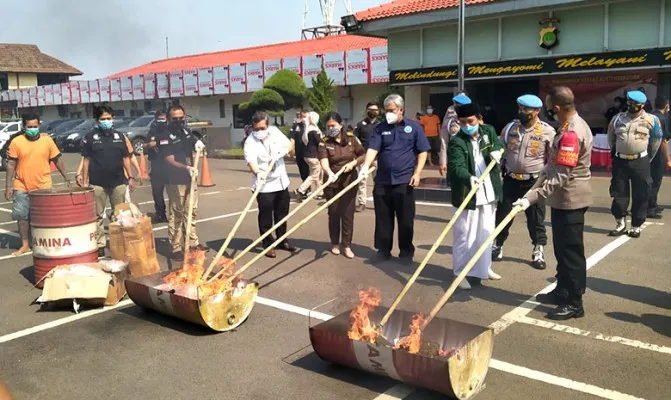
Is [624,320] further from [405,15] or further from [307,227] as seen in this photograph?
[405,15]

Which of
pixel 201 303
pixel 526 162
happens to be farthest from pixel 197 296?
pixel 526 162

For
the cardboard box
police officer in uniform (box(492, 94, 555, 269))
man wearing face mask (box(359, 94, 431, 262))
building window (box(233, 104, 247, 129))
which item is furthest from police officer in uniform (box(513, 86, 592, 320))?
building window (box(233, 104, 247, 129))

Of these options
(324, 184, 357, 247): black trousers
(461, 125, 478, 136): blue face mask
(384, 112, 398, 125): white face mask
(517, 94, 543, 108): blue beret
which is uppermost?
(517, 94, 543, 108): blue beret

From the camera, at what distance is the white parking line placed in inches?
176

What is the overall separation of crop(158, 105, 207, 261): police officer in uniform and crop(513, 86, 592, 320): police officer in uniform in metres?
4.37

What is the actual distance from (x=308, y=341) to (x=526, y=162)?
10.9 ft

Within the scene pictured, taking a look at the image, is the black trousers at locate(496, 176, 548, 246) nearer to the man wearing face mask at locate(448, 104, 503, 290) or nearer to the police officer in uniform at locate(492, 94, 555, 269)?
the police officer in uniform at locate(492, 94, 555, 269)

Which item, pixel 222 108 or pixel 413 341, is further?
pixel 222 108

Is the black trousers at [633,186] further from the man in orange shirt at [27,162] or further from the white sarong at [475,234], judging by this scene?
the man in orange shirt at [27,162]

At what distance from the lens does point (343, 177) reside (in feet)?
25.0

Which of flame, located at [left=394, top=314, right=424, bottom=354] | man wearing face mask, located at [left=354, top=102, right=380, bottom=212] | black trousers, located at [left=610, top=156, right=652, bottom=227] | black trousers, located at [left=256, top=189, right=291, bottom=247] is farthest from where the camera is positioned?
man wearing face mask, located at [left=354, top=102, right=380, bottom=212]

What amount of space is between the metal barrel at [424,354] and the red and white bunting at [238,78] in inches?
1085

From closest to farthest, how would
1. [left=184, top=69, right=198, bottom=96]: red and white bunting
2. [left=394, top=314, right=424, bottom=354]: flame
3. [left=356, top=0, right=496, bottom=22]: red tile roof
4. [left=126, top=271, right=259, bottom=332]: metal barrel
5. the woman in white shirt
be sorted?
1. [left=394, top=314, right=424, bottom=354]: flame
2. [left=126, top=271, right=259, bottom=332]: metal barrel
3. the woman in white shirt
4. [left=356, top=0, right=496, bottom=22]: red tile roof
5. [left=184, top=69, right=198, bottom=96]: red and white bunting

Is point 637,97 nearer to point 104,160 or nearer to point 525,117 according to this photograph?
point 525,117
